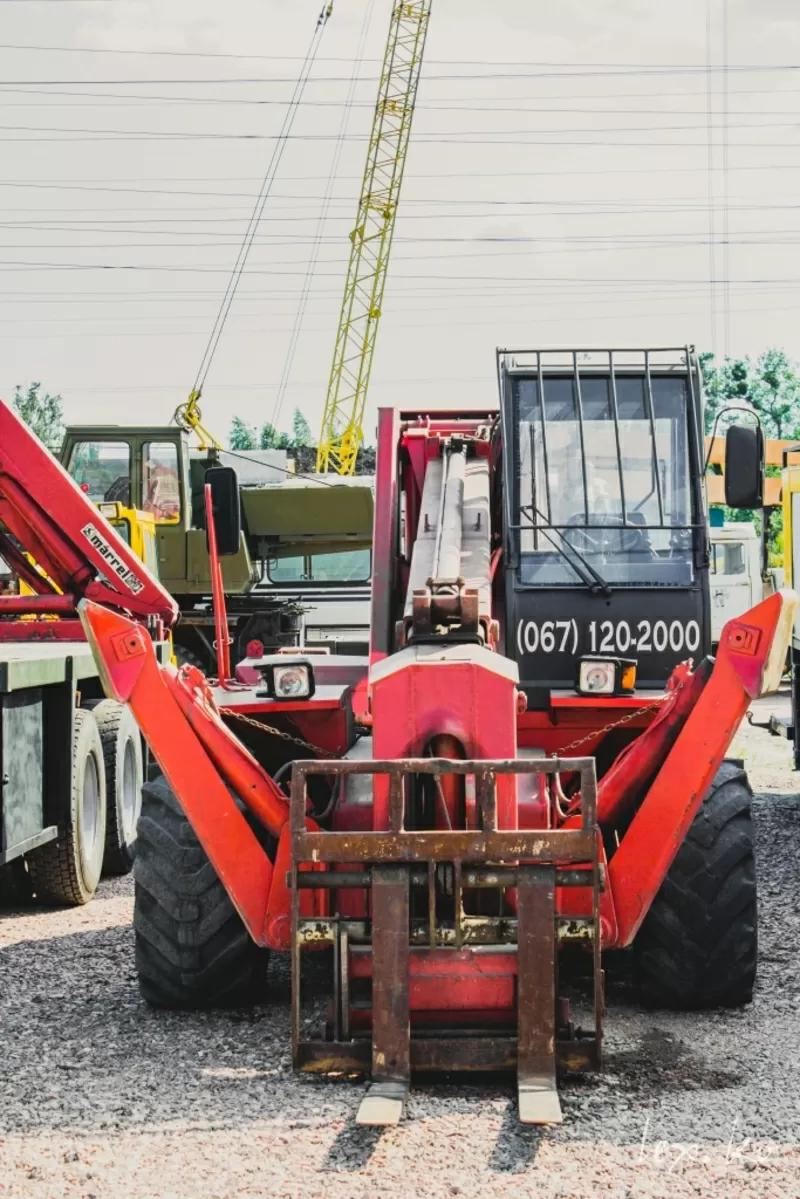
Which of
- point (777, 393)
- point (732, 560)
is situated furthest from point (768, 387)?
point (732, 560)

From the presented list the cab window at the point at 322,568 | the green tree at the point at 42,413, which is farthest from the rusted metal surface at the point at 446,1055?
the green tree at the point at 42,413

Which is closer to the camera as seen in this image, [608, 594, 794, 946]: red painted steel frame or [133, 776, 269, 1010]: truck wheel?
[608, 594, 794, 946]: red painted steel frame

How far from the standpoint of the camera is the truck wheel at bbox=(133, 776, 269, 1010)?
630 centimetres

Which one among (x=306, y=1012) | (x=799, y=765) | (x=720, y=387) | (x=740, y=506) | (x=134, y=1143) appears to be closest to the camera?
(x=134, y=1143)

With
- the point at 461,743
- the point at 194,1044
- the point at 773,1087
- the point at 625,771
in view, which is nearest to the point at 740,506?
the point at 625,771

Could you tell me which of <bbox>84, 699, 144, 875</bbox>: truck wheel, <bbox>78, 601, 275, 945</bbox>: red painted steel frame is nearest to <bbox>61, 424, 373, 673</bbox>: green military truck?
<bbox>84, 699, 144, 875</bbox>: truck wheel

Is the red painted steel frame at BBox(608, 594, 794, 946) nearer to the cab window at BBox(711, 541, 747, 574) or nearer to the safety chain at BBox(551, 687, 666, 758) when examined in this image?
the safety chain at BBox(551, 687, 666, 758)

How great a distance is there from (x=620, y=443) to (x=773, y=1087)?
10.3 ft

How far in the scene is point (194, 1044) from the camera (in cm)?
601

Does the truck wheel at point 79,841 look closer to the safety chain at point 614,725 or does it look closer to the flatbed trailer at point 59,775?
the flatbed trailer at point 59,775

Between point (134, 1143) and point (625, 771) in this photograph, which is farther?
point (625, 771)

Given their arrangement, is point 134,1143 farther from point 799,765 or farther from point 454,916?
point 799,765

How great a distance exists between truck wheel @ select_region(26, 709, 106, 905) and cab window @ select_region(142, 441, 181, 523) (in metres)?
7.58

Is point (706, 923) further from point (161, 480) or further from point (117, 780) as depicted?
point (161, 480)
